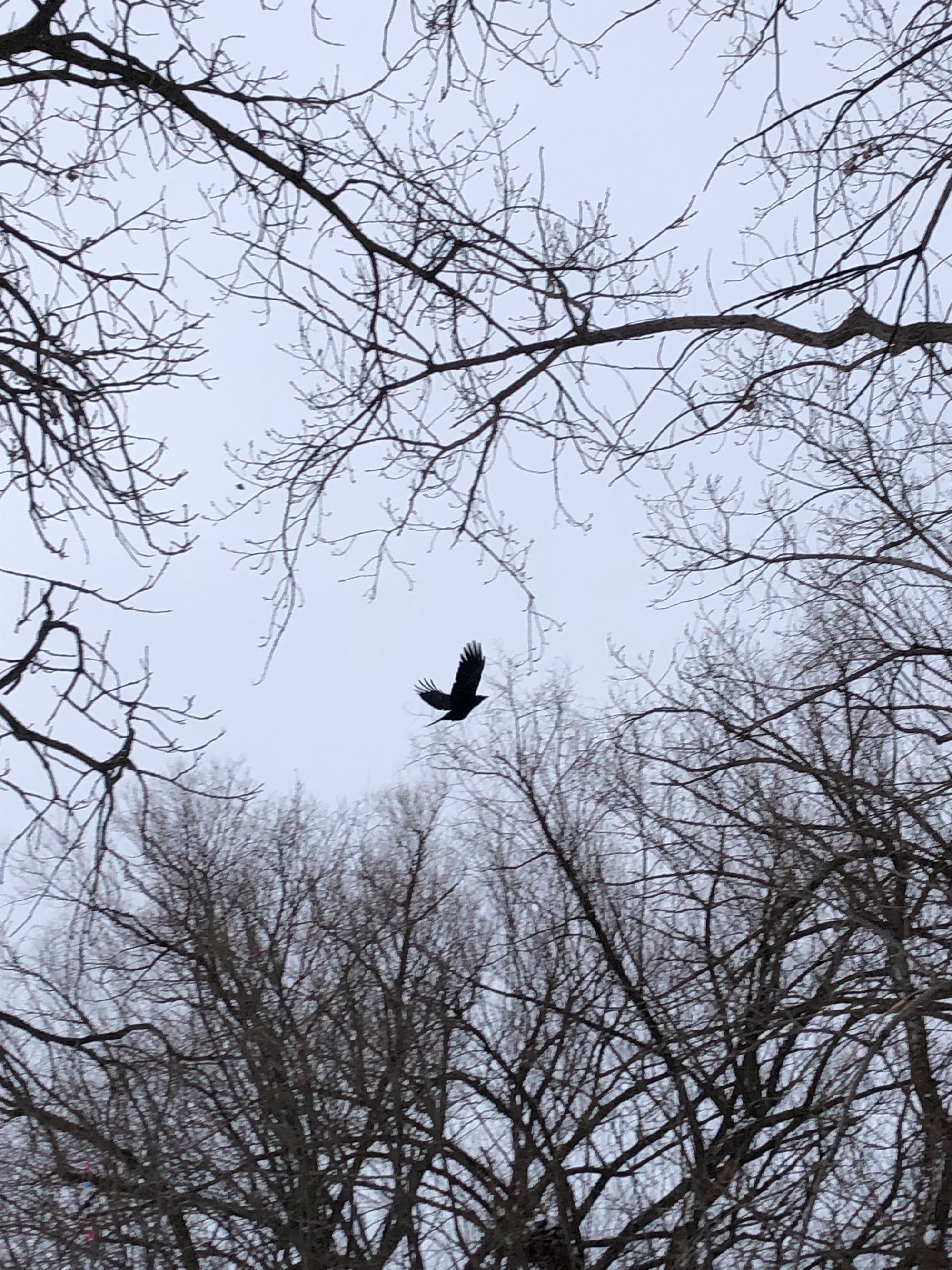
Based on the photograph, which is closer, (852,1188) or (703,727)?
(852,1188)

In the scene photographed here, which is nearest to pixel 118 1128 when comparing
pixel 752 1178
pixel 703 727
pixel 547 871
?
pixel 752 1178

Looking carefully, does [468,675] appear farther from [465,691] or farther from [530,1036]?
[530,1036]

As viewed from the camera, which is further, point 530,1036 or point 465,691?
point 530,1036

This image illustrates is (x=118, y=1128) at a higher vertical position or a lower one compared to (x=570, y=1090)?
lower

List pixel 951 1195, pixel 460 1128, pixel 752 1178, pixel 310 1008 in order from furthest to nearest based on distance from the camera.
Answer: pixel 310 1008 → pixel 460 1128 → pixel 752 1178 → pixel 951 1195

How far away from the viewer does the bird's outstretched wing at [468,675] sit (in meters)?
6.66

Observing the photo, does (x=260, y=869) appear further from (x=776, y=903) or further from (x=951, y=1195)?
(x=951, y=1195)

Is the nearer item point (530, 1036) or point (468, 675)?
point (468, 675)

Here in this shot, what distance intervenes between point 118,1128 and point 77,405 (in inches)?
184

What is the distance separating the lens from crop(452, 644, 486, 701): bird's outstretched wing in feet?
21.8

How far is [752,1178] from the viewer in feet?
20.5

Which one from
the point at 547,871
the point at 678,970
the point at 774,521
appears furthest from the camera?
the point at 547,871

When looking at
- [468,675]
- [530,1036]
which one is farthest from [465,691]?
[530,1036]

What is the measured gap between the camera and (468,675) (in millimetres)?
6664
